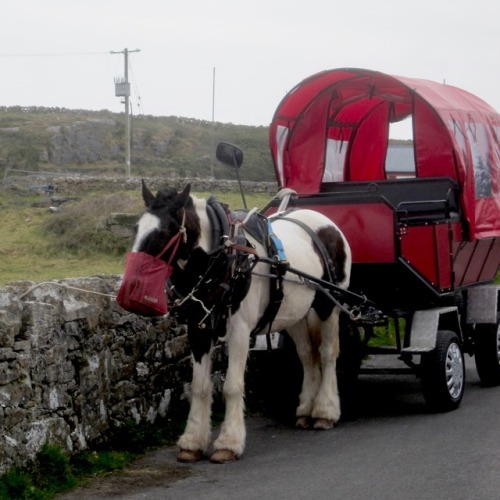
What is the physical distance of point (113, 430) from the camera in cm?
804

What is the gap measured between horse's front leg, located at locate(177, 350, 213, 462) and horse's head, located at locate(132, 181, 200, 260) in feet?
3.13

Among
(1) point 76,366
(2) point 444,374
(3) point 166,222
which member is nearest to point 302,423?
(2) point 444,374

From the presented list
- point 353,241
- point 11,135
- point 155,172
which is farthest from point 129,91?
point 353,241

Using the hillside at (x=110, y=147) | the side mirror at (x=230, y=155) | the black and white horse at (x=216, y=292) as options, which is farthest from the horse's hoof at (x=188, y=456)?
the hillside at (x=110, y=147)

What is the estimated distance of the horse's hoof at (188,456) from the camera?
779 centimetres

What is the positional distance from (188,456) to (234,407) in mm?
500

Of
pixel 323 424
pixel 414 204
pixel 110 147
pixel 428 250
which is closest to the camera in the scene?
pixel 323 424

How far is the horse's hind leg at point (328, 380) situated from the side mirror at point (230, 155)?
163cm

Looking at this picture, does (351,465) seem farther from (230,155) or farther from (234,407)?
(230,155)

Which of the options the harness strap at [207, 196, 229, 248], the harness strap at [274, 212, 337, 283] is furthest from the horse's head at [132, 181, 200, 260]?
the harness strap at [274, 212, 337, 283]

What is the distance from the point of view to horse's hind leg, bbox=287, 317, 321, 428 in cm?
927

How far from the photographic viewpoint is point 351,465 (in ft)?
24.9

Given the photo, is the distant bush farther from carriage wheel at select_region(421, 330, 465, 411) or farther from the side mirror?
carriage wheel at select_region(421, 330, 465, 411)

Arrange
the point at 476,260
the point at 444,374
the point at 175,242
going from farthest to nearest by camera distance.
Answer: the point at 476,260
the point at 444,374
the point at 175,242
